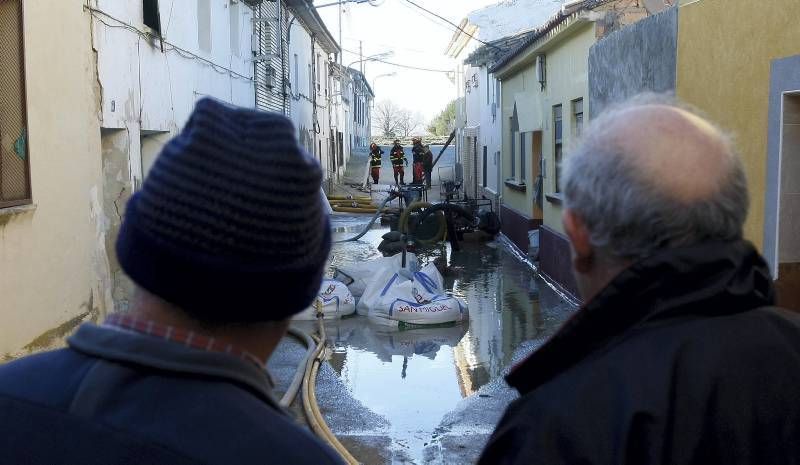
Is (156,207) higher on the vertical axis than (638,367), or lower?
higher

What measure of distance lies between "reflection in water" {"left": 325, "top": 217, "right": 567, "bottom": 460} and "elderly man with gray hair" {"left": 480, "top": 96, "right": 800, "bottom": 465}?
4014 millimetres

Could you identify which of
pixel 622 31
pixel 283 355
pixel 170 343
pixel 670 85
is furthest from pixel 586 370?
pixel 622 31

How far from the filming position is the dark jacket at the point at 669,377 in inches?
61.2

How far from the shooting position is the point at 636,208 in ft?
5.36

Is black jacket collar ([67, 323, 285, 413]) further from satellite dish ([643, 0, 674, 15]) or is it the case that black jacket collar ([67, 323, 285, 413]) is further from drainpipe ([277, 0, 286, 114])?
drainpipe ([277, 0, 286, 114])

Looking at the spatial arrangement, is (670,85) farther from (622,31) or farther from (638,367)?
(638,367)

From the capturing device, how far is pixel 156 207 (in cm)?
120

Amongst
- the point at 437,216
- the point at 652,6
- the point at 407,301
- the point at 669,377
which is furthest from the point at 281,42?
the point at 669,377

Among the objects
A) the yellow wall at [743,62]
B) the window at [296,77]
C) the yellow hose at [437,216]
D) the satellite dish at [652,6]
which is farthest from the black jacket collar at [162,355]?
the window at [296,77]

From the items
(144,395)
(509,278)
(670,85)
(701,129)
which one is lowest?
(509,278)

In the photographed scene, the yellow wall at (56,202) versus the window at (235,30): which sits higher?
the window at (235,30)

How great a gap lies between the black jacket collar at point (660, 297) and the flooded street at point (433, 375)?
3884mm

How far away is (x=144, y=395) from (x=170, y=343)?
0.26ft

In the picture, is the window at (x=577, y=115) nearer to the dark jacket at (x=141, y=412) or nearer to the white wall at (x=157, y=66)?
the white wall at (x=157, y=66)
